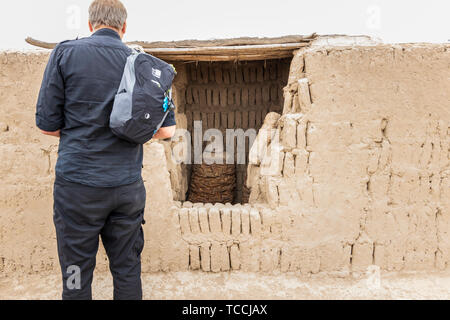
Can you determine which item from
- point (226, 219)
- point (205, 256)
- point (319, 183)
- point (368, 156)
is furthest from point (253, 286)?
point (368, 156)

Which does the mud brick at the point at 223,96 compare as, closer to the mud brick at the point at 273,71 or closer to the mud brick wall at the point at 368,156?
the mud brick at the point at 273,71

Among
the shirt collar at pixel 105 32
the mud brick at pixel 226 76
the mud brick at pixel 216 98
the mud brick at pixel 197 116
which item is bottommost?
the mud brick at pixel 197 116

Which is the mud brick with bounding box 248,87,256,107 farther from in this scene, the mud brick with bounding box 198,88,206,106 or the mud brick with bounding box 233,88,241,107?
the mud brick with bounding box 198,88,206,106

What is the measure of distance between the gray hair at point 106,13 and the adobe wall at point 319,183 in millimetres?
1146

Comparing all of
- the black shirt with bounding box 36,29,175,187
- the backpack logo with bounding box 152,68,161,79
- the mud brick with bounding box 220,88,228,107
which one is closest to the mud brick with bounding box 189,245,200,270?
the black shirt with bounding box 36,29,175,187

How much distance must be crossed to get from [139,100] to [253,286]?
1.80 meters

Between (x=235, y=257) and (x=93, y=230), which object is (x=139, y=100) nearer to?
(x=93, y=230)

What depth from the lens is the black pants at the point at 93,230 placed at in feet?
5.06

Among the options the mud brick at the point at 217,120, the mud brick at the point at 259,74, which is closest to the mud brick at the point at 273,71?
the mud brick at the point at 259,74

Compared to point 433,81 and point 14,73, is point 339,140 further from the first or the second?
point 14,73

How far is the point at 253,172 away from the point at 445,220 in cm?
163

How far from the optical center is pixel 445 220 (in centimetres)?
258

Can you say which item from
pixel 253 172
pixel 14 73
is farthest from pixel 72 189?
pixel 253 172

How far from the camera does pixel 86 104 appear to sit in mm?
1488
